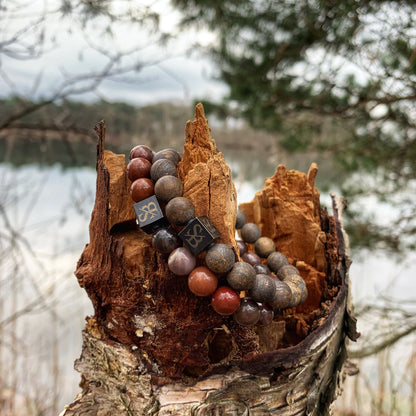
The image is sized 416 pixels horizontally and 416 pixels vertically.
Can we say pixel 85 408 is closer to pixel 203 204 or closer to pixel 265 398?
pixel 265 398

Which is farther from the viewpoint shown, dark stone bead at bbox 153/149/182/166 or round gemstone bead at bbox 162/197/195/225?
dark stone bead at bbox 153/149/182/166

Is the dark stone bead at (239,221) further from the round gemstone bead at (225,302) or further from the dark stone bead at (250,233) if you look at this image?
the round gemstone bead at (225,302)

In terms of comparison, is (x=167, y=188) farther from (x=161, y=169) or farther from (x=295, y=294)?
(x=295, y=294)

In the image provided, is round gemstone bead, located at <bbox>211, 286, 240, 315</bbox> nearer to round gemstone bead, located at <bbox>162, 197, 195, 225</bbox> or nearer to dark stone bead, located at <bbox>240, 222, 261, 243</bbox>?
round gemstone bead, located at <bbox>162, 197, 195, 225</bbox>

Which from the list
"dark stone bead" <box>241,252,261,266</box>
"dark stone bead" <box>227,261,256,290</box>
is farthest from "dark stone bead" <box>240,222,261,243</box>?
"dark stone bead" <box>227,261,256,290</box>

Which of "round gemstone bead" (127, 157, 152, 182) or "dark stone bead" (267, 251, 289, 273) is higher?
"round gemstone bead" (127, 157, 152, 182)

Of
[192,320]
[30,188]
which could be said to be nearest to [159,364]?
[192,320]

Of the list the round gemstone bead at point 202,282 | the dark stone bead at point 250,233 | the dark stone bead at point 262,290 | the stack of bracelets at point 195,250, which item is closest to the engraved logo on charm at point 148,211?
the stack of bracelets at point 195,250
